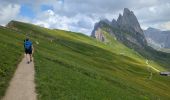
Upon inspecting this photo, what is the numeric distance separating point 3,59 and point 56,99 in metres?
20.3

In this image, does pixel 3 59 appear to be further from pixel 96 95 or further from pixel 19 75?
pixel 96 95

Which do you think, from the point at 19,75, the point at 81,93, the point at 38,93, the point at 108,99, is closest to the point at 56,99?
the point at 38,93

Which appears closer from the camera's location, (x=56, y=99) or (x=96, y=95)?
(x=56, y=99)

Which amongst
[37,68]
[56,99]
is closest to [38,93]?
[56,99]

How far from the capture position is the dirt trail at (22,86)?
3066cm

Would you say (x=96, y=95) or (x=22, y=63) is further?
(x=22, y=63)

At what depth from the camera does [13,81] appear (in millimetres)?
37281

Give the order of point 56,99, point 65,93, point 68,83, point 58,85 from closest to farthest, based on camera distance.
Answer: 1. point 56,99
2. point 65,93
3. point 58,85
4. point 68,83

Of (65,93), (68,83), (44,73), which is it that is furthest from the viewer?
(44,73)

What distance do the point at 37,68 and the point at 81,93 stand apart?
13431 millimetres

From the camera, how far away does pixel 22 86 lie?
34.9m

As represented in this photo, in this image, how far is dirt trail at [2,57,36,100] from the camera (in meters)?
30.7

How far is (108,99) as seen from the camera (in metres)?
37.0

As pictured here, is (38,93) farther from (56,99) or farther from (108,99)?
(108,99)
